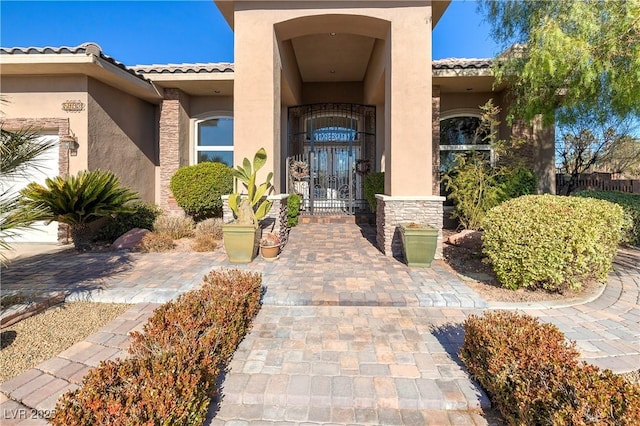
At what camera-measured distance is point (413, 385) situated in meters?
2.53

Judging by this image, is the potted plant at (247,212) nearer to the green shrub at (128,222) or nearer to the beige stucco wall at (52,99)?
the green shrub at (128,222)

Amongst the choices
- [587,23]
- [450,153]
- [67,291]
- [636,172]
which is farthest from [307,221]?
[636,172]

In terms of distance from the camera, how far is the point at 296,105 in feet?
34.8

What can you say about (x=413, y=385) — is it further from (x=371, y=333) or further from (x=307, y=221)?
(x=307, y=221)

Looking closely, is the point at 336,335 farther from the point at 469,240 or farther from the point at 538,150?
the point at 538,150

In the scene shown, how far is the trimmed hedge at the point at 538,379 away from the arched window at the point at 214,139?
983 centimetres

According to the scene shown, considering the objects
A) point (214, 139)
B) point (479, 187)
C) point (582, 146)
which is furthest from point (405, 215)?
point (582, 146)

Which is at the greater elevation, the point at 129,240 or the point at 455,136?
the point at 455,136

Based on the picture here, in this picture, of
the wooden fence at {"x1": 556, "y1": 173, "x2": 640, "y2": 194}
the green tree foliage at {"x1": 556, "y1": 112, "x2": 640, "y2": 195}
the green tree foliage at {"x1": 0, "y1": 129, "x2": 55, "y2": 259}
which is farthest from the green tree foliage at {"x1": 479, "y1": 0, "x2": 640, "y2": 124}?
the green tree foliage at {"x1": 0, "y1": 129, "x2": 55, "y2": 259}

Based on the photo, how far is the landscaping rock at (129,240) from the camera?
7.05 m

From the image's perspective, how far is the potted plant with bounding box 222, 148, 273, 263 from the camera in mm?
5816

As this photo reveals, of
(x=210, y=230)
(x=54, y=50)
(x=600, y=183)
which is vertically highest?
(x=54, y=50)

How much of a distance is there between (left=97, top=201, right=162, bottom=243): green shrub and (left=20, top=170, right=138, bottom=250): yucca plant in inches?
20.5

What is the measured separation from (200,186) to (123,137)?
109 inches
